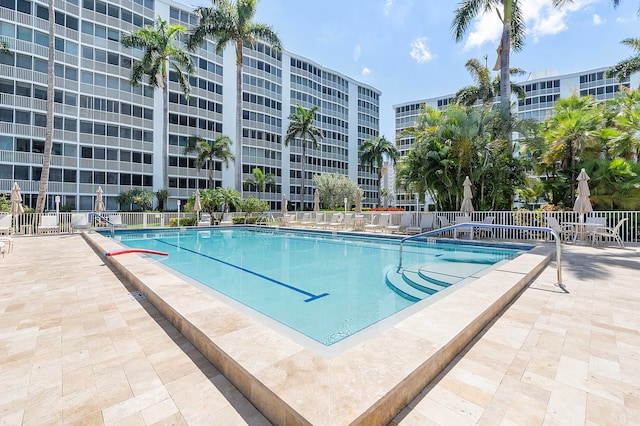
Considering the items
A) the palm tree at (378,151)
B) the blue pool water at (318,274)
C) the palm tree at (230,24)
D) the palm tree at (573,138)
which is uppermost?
the palm tree at (230,24)

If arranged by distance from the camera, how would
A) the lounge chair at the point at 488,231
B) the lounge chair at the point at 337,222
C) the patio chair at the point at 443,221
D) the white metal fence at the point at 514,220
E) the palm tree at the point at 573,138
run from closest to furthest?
the white metal fence at the point at 514,220 < the lounge chair at the point at 488,231 < the palm tree at the point at 573,138 < the patio chair at the point at 443,221 < the lounge chair at the point at 337,222

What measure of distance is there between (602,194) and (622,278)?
9.46 m

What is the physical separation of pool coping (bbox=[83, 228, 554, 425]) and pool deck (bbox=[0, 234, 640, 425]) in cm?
1

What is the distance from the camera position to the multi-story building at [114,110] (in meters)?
21.6

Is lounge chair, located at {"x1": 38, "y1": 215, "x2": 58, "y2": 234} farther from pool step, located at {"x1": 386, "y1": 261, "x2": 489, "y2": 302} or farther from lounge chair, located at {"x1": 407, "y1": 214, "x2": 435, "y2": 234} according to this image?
lounge chair, located at {"x1": 407, "y1": 214, "x2": 435, "y2": 234}

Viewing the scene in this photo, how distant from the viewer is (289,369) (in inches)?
79.0

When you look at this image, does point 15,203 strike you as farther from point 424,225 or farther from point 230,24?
point 424,225

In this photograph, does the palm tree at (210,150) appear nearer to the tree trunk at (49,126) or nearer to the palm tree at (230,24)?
the palm tree at (230,24)

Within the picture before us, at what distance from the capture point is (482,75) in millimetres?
21125

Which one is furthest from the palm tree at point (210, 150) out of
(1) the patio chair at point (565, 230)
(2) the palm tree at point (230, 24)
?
(1) the patio chair at point (565, 230)

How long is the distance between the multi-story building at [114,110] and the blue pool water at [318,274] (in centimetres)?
1452

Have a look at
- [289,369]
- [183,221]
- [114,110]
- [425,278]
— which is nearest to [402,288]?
[425,278]

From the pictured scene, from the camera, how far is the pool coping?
1685 millimetres

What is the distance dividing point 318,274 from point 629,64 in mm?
24543
